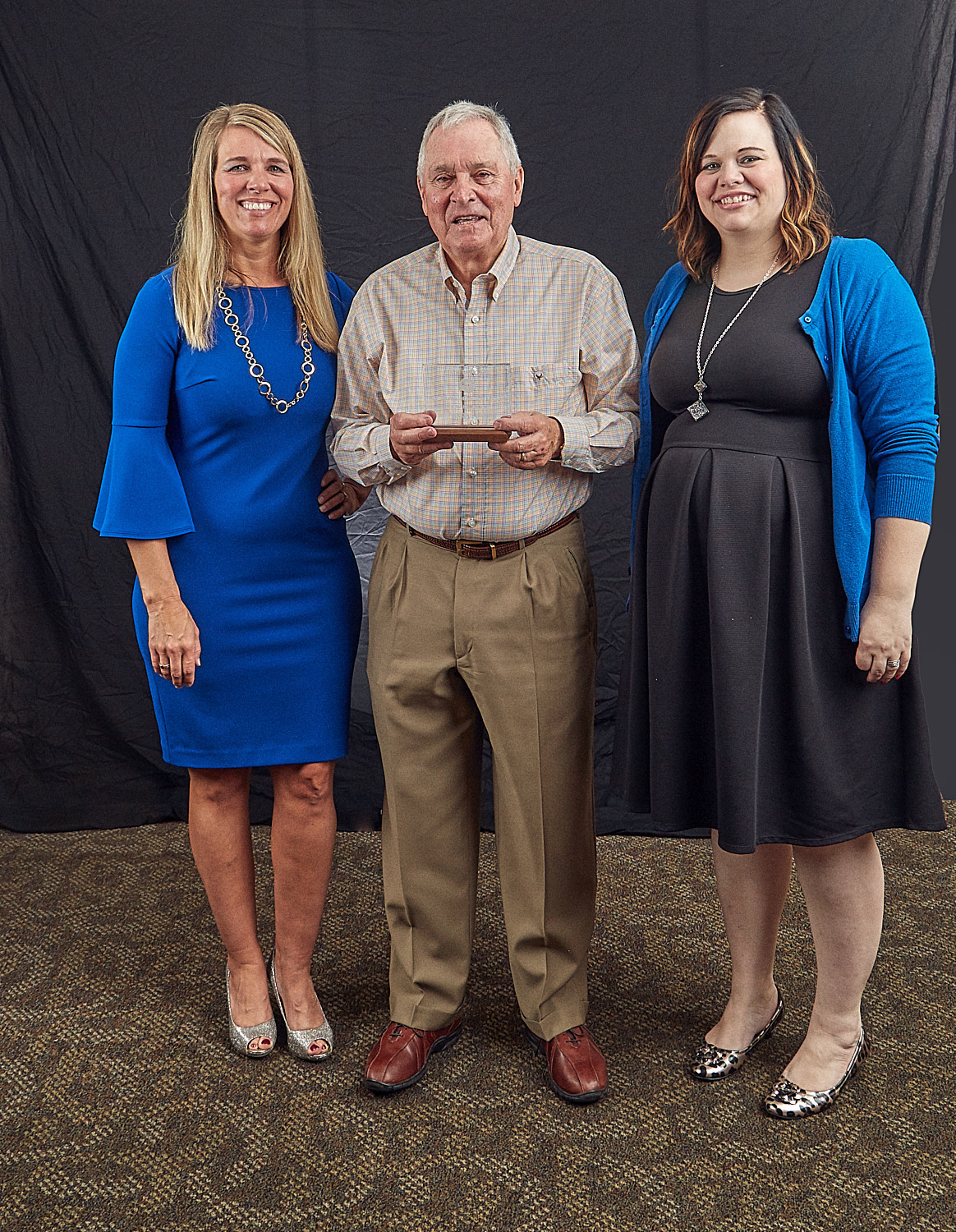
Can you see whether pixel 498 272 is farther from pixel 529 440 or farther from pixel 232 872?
pixel 232 872

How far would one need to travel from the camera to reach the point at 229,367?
6.61ft

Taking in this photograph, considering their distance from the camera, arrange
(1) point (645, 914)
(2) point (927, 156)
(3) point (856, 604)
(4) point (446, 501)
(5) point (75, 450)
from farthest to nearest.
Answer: (5) point (75, 450) → (2) point (927, 156) → (1) point (645, 914) → (4) point (446, 501) → (3) point (856, 604)

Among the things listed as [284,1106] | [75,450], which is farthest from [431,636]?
[75,450]

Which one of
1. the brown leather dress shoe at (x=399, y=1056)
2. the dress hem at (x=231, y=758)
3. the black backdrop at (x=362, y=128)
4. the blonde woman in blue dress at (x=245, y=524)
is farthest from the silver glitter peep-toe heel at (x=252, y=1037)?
the black backdrop at (x=362, y=128)

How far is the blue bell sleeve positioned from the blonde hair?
43 millimetres

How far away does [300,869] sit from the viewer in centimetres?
223

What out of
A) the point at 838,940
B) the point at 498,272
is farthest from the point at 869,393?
the point at 838,940

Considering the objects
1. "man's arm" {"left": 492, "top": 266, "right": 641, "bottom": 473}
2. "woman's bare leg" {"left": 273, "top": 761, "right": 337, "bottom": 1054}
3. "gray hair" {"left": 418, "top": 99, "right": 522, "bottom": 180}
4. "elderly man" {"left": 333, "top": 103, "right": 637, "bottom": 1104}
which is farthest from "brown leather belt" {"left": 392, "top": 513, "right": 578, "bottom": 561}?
"gray hair" {"left": 418, "top": 99, "right": 522, "bottom": 180}

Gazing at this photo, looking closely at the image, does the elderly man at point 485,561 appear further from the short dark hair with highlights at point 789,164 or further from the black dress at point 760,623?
the short dark hair with highlights at point 789,164

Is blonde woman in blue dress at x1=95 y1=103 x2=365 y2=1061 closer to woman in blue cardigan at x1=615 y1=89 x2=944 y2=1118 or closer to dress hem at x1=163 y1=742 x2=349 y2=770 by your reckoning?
dress hem at x1=163 y1=742 x2=349 y2=770

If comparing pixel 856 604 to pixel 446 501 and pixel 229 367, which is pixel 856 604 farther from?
pixel 229 367

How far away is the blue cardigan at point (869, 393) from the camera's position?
68.3 inches

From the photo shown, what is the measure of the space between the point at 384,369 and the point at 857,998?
1412 mm

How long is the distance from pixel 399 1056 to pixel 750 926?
70cm
